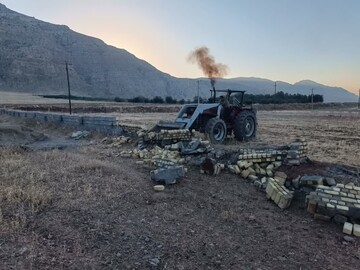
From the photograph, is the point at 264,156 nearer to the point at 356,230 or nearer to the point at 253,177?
the point at 253,177

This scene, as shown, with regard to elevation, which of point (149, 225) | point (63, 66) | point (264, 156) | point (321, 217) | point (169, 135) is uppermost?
point (63, 66)

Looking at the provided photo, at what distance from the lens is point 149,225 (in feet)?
15.4

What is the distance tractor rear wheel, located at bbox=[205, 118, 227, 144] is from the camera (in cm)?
1063

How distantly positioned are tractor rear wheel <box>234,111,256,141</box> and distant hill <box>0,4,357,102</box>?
259 feet

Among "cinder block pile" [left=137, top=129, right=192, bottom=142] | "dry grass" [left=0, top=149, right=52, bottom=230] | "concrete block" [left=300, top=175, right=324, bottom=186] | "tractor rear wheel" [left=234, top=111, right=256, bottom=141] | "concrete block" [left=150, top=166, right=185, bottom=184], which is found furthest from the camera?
"tractor rear wheel" [left=234, top=111, right=256, bottom=141]

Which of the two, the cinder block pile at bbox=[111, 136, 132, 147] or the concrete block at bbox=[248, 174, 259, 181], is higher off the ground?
the cinder block pile at bbox=[111, 136, 132, 147]

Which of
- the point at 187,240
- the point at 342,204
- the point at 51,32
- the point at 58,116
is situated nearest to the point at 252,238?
the point at 187,240

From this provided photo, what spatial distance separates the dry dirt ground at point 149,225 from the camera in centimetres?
392

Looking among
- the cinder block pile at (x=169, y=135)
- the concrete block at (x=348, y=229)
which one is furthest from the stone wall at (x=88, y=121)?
the concrete block at (x=348, y=229)

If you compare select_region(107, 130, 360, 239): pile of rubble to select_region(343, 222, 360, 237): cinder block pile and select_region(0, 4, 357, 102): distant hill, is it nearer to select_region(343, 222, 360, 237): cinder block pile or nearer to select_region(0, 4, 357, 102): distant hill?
select_region(343, 222, 360, 237): cinder block pile

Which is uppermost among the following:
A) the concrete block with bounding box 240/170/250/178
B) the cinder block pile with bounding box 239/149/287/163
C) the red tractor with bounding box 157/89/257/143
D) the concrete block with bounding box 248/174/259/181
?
A: the red tractor with bounding box 157/89/257/143

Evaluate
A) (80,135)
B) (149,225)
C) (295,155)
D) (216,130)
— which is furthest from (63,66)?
(149,225)

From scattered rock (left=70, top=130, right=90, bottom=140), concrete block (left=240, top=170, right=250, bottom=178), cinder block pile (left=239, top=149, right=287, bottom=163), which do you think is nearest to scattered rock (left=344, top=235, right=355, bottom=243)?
concrete block (left=240, top=170, right=250, bottom=178)

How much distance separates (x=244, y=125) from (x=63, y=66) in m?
101
